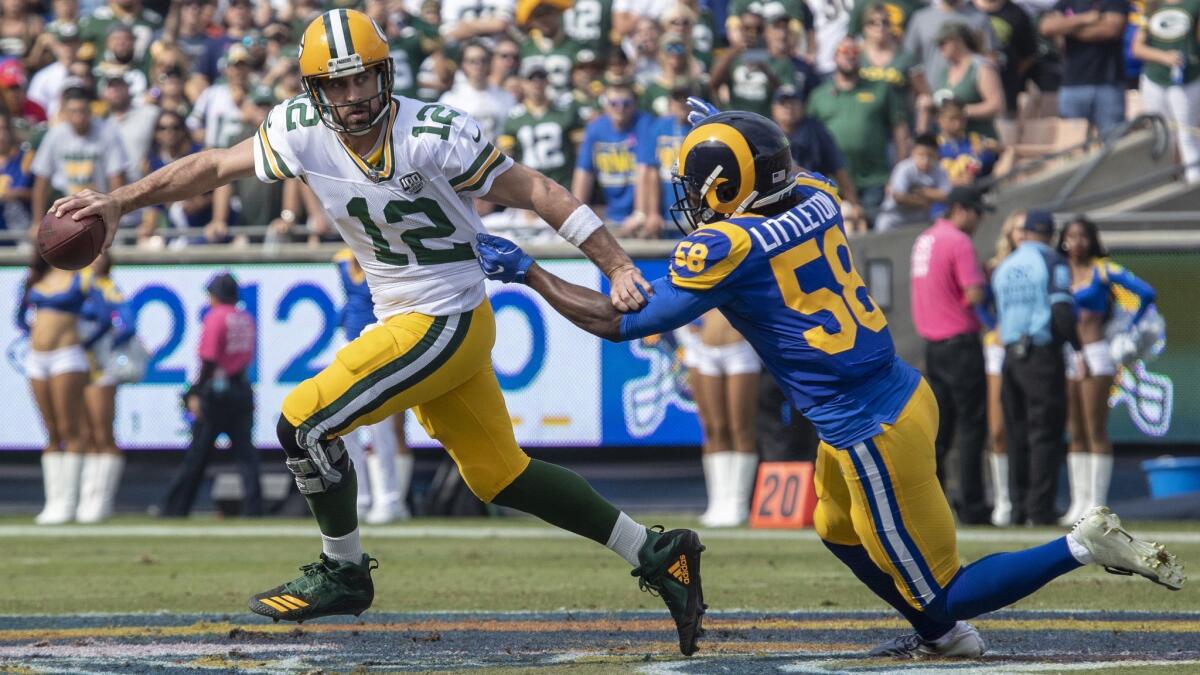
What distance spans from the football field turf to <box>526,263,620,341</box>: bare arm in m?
1.03

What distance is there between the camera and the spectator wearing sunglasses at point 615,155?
1300 cm

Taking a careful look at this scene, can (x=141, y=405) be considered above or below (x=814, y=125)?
below

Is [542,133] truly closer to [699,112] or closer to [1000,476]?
[1000,476]

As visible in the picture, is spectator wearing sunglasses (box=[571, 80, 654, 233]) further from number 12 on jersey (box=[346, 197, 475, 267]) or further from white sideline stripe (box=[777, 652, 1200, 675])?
white sideline stripe (box=[777, 652, 1200, 675])

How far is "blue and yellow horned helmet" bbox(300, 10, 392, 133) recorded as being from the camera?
5.73m

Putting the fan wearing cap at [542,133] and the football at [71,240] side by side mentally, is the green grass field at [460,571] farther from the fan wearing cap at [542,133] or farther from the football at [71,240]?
the fan wearing cap at [542,133]

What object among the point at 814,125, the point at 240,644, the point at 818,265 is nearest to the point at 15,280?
the point at 814,125

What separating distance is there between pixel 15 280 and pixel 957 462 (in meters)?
7.21

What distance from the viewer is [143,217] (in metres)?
14.4

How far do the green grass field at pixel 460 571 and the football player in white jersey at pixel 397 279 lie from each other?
1386 mm

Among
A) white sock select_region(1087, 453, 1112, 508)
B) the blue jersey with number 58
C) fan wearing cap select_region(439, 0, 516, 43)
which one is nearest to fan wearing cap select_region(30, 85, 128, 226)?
fan wearing cap select_region(439, 0, 516, 43)

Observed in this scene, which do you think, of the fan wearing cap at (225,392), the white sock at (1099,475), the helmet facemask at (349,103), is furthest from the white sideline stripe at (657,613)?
the fan wearing cap at (225,392)

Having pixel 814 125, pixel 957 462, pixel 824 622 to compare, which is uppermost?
pixel 814 125

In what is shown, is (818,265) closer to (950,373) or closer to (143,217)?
(950,373)
